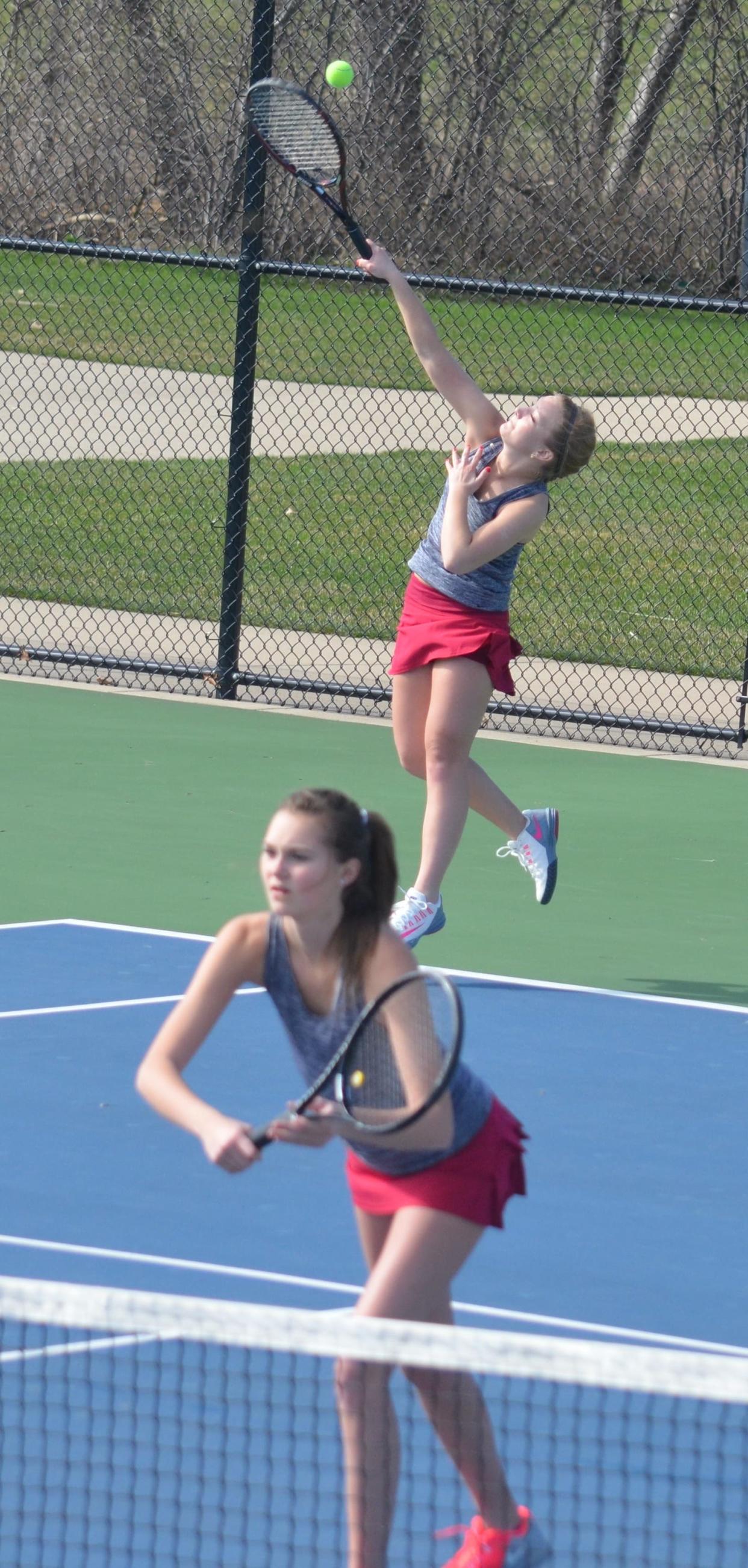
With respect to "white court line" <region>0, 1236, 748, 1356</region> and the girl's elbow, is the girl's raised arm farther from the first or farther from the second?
"white court line" <region>0, 1236, 748, 1356</region>

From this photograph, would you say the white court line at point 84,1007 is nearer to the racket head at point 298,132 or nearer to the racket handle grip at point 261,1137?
the racket head at point 298,132

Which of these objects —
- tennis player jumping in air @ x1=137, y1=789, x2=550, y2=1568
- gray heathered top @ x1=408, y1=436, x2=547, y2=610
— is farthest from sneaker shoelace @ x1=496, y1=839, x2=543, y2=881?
tennis player jumping in air @ x1=137, y1=789, x2=550, y2=1568

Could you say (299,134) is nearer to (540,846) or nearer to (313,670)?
(540,846)

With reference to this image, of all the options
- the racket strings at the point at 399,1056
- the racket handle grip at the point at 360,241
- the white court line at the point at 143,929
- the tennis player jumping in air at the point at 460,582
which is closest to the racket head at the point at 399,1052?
the racket strings at the point at 399,1056

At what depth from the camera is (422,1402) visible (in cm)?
384

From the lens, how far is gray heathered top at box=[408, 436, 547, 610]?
700cm

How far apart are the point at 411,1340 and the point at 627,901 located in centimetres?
513

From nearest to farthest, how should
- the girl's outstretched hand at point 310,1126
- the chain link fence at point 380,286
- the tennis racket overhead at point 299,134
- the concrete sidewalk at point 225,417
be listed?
the girl's outstretched hand at point 310,1126 → the tennis racket overhead at point 299,134 → the chain link fence at point 380,286 → the concrete sidewalk at point 225,417

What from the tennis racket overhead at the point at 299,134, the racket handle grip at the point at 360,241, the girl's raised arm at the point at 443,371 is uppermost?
the tennis racket overhead at the point at 299,134

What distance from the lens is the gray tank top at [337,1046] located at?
3.90 m

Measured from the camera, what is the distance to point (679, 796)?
10.0 m

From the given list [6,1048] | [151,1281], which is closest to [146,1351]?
[151,1281]

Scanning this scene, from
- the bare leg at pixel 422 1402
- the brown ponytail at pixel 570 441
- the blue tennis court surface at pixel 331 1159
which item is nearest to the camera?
the bare leg at pixel 422 1402

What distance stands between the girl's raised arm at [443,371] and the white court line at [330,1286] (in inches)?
107
